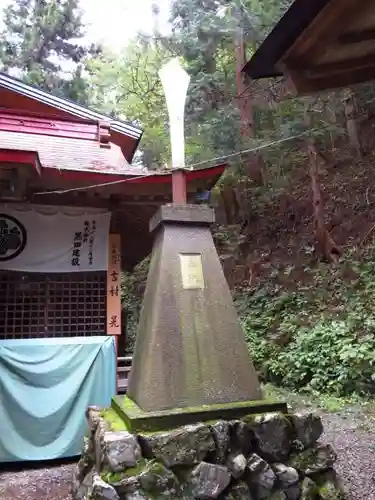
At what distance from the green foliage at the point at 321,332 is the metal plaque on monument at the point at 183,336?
4384mm

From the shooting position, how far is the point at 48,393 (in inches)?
240

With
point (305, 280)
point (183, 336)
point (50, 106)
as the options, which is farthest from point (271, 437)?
point (305, 280)

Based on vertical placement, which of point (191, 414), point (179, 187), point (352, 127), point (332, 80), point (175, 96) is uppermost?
point (352, 127)

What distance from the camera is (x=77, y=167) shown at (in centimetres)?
608

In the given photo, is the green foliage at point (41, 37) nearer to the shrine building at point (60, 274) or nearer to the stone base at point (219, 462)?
the shrine building at point (60, 274)

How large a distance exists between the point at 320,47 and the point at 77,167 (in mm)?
4133

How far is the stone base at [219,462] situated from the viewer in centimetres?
341

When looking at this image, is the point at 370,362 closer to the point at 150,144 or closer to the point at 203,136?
the point at 203,136

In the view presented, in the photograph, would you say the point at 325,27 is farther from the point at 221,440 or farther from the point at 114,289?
the point at 114,289

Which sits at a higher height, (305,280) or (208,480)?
(305,280)

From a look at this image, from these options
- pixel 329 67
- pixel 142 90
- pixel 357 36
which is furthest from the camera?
pixel 142 90

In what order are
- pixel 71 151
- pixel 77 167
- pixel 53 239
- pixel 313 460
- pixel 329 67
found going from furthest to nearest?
1. pixel 71 151
2. pixel 53 239
3. pixel 77 167
4. pixel 313 460
5. pixel 329 67

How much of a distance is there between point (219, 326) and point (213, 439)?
102cm

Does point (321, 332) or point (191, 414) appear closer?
point (191, 414)
